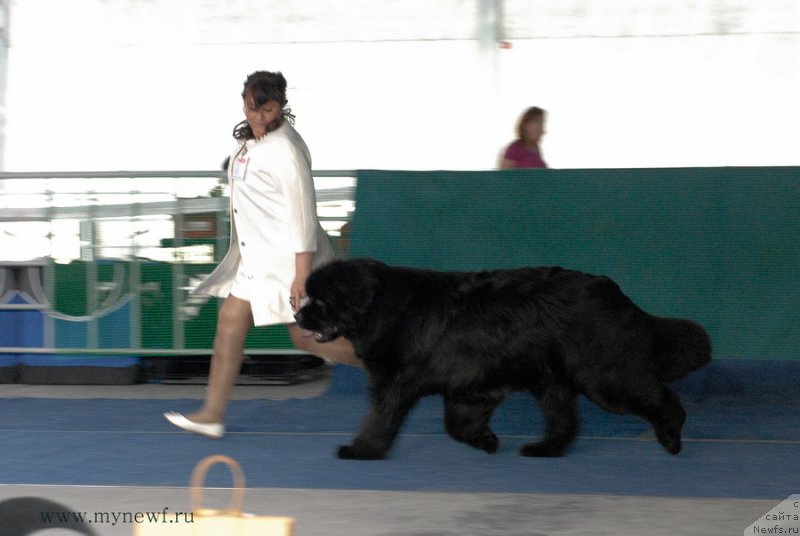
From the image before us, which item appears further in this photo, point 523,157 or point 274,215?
point 523,157

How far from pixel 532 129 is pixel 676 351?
10.6 feet

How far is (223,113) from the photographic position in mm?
13242

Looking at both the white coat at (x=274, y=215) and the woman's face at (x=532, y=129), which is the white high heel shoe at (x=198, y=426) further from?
the woman's face at (x=532, y=129)

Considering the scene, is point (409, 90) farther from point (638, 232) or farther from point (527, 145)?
point (638, 232)

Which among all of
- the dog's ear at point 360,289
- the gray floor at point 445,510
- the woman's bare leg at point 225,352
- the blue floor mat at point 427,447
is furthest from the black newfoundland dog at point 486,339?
the gray floor at point 445,510

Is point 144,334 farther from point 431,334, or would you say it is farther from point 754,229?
point 754,229

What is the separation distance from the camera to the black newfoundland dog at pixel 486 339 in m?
5.60

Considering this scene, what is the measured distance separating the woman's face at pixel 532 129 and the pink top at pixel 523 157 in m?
0.08

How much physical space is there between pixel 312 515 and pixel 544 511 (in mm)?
878

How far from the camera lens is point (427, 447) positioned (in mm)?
6148

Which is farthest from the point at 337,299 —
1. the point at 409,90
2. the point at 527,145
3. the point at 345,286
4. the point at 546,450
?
the point at 409,90

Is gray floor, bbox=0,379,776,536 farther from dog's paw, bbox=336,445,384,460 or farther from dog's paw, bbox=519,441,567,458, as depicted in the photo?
dog's paw, bbox=519,441,567,458

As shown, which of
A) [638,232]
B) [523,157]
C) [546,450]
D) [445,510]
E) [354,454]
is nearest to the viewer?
[445,510]

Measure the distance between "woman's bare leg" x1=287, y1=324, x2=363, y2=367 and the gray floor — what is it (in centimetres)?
105
